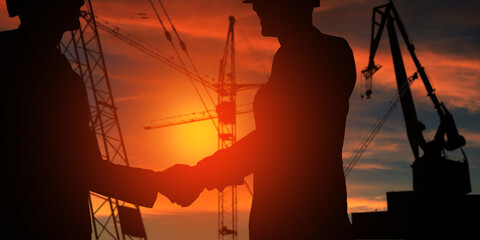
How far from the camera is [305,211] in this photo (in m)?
3.00

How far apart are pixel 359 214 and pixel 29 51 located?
3842 cm

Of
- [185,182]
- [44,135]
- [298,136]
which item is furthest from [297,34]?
[44,135]

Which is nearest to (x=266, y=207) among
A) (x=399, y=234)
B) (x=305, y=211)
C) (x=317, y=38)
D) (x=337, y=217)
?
(x=305, y=211)

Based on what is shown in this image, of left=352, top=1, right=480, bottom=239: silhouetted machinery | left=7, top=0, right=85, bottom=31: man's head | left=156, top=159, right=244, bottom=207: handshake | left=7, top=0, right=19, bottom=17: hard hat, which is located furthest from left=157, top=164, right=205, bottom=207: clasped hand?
left=352, top=1, right=480, bottom=239: silhouetted machinery

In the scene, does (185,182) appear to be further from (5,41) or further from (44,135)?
(5,41)

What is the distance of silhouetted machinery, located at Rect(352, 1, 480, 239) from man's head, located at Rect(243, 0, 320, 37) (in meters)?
32.7

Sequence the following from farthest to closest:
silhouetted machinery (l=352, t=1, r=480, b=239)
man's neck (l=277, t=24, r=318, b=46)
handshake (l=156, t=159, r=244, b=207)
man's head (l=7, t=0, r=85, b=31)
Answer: silhouetted machinery (l=352, t=1, r=480, b=239)
handshake (l=156, t=159, r=244, b=207)
man's neck (l=277, t=24, r=318, b=46)
man's head (l=7, t=0, r=85, b=31)

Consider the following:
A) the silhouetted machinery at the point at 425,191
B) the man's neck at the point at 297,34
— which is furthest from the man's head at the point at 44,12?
the silhouetted machinery at the point at 425,191

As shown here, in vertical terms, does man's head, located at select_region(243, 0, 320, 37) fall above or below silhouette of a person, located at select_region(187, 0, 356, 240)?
above

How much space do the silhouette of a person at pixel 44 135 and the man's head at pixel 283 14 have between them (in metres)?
1.22

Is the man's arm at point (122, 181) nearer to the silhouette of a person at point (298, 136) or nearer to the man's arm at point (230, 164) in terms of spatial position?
the man's arm at point (230, 164)

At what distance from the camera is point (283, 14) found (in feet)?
10.9

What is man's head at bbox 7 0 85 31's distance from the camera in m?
3.14

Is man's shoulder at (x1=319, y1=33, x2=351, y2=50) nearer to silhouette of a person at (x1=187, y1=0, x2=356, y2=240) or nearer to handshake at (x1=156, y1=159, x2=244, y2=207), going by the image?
silhouette of a person at (x1=187, y1=0, x2=356, y2=240)
